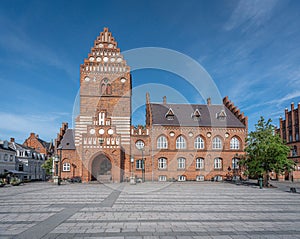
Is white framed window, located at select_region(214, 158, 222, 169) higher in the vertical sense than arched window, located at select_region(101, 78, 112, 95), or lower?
lower

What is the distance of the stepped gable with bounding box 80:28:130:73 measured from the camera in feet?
125

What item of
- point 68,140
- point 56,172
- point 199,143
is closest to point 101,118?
point 68,140

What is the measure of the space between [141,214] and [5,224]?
19.6 feet

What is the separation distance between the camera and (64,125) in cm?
4512

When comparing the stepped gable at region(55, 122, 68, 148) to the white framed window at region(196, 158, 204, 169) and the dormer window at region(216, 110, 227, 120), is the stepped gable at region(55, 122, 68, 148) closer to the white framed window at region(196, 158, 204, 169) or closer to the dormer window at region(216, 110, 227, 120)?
the white framed window at region(196, 158, 204, 169)

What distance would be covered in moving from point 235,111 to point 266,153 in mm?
16734

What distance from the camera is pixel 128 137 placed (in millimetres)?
38219

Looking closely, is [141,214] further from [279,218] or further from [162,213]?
[279,218]

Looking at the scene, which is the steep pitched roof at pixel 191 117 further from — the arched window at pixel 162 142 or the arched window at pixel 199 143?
the arched window at pixel 199 143

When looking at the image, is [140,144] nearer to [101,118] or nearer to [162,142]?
[162,142]

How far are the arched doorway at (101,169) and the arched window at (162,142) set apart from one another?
8.38 m

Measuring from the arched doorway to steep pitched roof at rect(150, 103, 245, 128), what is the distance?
9.68 m

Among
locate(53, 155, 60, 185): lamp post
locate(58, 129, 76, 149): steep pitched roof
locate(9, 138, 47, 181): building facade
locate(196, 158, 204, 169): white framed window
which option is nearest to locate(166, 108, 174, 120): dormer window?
locate(196, 158, 204, 169): white framed window

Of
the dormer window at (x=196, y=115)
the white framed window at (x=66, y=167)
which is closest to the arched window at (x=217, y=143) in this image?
the dormer window at (x=196, y=115)
